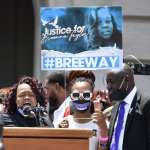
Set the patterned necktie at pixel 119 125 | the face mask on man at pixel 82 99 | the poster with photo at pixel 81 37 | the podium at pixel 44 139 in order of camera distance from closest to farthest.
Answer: the podium at pixel 44 139 → the patterned necktie at pixel 119 125 → the face mask on man at pixel 82 99 → the poster with photo at pixel 81 37

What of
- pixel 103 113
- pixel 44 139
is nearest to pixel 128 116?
pixel 103 113

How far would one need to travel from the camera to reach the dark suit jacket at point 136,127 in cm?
519

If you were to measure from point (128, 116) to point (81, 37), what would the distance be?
6.97ft

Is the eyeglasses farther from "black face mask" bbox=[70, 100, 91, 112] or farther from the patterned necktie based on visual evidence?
the patterned necktie

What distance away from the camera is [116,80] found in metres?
5.39

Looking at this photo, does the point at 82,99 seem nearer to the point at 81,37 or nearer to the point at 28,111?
the point at 28,111

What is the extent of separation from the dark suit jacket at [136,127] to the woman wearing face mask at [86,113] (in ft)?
0.30

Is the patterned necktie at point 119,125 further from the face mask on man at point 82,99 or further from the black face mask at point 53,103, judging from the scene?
the black face mask at point 53,103

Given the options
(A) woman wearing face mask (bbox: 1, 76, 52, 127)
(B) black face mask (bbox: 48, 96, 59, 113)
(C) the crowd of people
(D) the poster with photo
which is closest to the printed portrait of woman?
(D) the poster with photo

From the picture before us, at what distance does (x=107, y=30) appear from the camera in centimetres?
743

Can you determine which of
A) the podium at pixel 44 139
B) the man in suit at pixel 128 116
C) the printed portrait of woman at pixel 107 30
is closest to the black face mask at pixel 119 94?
the man in suit at pixel 128 116

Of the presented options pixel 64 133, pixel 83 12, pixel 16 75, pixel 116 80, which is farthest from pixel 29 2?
pixel 64 133

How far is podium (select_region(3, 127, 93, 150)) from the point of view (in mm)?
4062

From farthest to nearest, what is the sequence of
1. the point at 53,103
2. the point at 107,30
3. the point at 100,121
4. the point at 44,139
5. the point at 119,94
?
1. the point at 107,30
2. the point at 53,103
3. the point at 119,94
4. the point at 100,121
5. the point at 44,139
